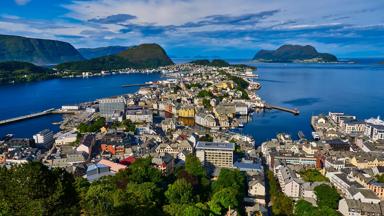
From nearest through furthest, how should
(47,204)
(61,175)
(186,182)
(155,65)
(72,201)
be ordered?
(47,204) < (72,201) < (61,175) < (186,182) < (155,65)

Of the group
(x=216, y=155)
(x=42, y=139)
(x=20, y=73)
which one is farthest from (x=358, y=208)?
(x=20, y=73)

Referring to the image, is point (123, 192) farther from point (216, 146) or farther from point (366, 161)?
point (366, 161)

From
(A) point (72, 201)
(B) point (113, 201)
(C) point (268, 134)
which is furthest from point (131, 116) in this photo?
(A) point (72, 201)

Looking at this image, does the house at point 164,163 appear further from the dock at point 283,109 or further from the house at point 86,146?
the dock at point 283,109

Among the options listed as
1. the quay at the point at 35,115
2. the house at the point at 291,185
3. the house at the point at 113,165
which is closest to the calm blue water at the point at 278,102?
the quay at the point at 35,115

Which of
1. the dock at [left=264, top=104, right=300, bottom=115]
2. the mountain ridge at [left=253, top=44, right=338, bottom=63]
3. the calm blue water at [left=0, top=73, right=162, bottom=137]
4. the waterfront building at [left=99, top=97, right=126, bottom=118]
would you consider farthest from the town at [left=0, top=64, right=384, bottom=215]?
the mountain ridge at [left=253, top=44, right=338, bottom=63]

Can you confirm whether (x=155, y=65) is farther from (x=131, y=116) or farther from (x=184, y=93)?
(x=131, y=116)
